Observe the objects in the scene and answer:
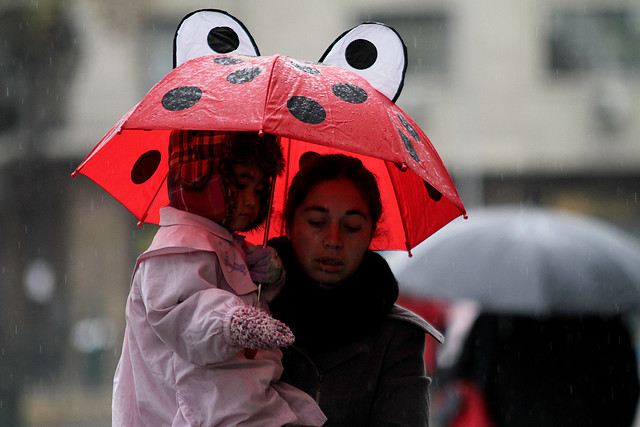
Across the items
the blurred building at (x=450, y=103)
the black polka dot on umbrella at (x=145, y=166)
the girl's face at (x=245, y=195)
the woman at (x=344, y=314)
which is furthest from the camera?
the blurred building at (x=450, y=103)

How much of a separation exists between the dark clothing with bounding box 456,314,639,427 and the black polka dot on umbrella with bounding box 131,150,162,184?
105 inches

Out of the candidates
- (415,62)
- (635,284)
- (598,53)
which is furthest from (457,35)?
(635,284)

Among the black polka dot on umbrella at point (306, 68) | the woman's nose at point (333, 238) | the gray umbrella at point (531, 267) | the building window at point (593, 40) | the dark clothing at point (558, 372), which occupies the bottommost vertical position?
the dark clothing at point (558, 372)

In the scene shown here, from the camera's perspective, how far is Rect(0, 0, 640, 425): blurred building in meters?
17.4

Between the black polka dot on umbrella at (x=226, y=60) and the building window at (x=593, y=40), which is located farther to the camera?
the building window at (x=593, y=40)

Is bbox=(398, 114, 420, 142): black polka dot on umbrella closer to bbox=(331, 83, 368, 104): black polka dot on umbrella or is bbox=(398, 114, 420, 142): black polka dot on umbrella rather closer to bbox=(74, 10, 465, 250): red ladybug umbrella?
bbox=(74, 10, 465, 250): red ladybug umbrella

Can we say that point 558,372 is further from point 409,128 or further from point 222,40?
point 222,40

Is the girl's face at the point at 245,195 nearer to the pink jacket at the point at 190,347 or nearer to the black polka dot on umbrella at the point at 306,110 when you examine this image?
the pink jacket at the point at 190,347

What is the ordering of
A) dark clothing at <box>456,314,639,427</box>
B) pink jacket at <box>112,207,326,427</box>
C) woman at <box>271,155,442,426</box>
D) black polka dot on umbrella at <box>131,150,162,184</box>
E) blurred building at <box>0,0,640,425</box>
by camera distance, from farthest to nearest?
blurred building at <box>0,0,640,425</box> → dark clothing at <box>456,314,639,427</box> → black polka dot on umbrella at <box>131,150,162,184</box> → woman at <box>271,155,442,426</box> → pink jacket at <box>112,207,326,427</box>

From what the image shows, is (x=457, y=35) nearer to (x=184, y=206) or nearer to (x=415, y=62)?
(x=415, y=62)

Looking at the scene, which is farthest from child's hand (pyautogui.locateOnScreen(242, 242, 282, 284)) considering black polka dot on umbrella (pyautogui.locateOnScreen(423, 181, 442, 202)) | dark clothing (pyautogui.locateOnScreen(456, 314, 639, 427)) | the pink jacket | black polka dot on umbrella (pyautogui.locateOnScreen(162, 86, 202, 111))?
dark clothing (pyautogui.locateOnScreen(456, 314, 639, 427))

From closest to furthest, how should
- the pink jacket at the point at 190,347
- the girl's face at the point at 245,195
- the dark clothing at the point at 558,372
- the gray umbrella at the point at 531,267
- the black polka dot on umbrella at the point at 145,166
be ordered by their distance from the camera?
the pink jacket at the point at 190,347 → the girl's face at the point at 245,195 → the black polka dot on umbrella at the point at 145,166 → the dark clothing at the point at 558,372 → the gray umbrella at the point at 531,267

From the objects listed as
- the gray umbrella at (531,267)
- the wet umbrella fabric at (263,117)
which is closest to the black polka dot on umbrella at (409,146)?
the wet umbrella fabric at (263,117)

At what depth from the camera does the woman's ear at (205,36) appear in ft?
10.2
